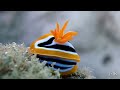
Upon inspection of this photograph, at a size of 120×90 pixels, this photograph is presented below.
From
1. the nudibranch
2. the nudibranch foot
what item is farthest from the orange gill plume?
the nudibranch foot

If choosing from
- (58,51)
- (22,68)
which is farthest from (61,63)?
(22,68)

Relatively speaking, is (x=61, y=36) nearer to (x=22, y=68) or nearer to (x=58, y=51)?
(x=58, y=51)

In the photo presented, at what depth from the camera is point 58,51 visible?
1456 mm

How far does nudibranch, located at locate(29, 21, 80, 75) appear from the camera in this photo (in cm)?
145

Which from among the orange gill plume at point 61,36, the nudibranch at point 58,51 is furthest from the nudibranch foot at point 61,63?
the orange gill plume at point 61,36

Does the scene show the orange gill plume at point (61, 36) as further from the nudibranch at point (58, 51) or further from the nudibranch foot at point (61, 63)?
the nudibranch foot at point (61, 63)

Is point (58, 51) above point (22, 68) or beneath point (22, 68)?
above

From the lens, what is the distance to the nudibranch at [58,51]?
1.45 metres

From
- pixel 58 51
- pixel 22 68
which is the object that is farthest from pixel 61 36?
pixel 22 68

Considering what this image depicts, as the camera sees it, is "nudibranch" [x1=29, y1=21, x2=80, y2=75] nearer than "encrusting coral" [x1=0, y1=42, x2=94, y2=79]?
No

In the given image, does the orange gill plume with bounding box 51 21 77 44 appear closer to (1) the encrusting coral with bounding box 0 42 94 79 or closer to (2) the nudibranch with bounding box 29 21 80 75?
(2) the nudibranch with bounding box 29 21 80 75

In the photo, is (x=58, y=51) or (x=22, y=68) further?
(x=58, y=51)
